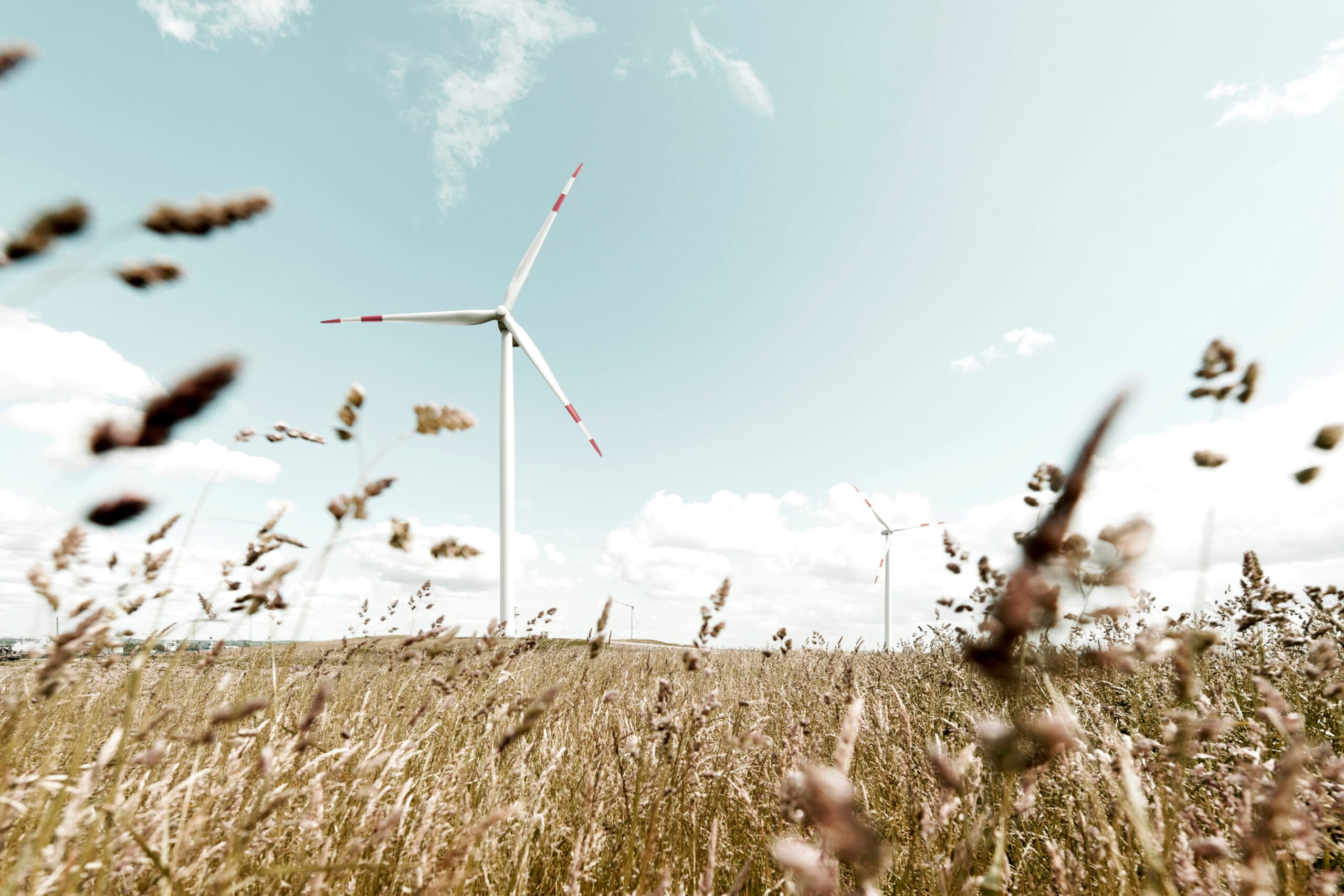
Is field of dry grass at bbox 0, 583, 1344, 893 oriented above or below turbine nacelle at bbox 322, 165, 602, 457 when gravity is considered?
below

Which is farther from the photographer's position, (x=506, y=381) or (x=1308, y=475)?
(x=506, y=381)

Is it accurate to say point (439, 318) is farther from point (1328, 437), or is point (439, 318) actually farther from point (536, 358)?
point (1328, 437)

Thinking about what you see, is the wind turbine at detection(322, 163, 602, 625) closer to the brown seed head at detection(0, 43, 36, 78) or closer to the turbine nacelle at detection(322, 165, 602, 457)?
the turbine nacelle at detection(322, 165, 602, 457)

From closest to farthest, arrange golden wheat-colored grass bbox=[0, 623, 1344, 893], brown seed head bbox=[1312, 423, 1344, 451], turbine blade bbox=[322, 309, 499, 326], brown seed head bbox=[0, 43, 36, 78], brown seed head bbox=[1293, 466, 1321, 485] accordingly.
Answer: brown seed head bbox=[1312, 423, 1344, 451]
brown seed head bbox=[1293, 466, 1321, 485]
brown seed head bbox=[0, 43, 36, 78]
golden wheat-colored grass bbox=[0, 623, 1344, 893]
turbine blade bbox=[322, 309, 499, 326]

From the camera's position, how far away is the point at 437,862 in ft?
6.81

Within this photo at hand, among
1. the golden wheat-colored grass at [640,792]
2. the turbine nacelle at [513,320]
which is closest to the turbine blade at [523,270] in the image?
the turbine nacelle at [513,320]

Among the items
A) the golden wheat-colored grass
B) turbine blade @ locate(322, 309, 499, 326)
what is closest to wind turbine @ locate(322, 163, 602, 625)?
turbine blade @ locate(322, 309, 499, 326)

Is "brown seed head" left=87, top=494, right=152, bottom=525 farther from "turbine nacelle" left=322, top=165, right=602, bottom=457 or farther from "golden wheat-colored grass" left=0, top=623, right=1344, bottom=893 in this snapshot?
"turbine nacelle" left=322, top=165, right=602, bottom=457

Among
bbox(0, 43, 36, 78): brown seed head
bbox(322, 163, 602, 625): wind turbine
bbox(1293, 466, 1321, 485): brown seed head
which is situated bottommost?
bbox(1293, 466, 1321, 485): brown seed head

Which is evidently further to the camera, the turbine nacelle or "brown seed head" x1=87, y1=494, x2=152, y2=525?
the turbine nacelle

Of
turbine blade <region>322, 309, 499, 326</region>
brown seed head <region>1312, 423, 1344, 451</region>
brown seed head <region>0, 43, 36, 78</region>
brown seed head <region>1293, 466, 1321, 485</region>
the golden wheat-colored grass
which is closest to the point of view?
brown seed head <region>1312, 423, 1344, 451</region>

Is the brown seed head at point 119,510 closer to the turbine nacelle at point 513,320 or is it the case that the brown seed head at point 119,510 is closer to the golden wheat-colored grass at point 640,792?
the golden wheat-colored grass at point 640,792

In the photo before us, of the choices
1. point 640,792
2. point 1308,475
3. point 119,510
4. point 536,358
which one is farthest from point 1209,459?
point 536,358

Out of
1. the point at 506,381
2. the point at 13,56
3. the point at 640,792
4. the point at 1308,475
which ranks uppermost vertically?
the point at 506,381
